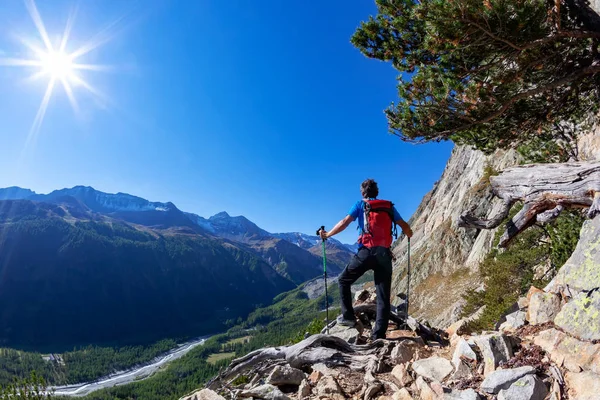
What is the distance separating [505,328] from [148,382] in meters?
212

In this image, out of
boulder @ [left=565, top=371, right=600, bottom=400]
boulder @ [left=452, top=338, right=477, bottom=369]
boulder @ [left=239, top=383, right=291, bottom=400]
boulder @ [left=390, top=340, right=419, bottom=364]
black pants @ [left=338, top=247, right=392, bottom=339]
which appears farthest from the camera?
black pants @ [left=338, top=247, right=392, bottom=339]

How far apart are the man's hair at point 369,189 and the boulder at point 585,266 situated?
374 centimetres

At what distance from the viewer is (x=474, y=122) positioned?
30.9ft

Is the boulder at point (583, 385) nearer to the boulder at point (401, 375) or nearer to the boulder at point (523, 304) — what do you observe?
the boulder at point (401, 375)

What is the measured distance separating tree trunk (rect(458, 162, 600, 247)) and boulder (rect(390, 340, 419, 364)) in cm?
325

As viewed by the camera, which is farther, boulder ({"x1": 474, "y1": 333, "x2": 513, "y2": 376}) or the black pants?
the black pants

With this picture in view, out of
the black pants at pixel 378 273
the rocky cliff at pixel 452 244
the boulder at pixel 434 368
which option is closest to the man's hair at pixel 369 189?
the black pants at pixel 378 273

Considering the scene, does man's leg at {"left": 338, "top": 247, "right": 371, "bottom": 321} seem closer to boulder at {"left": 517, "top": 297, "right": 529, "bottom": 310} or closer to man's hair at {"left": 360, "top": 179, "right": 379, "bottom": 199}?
man's hair at {"left": 360, "top": 179, "right": 379, "bottom": 199}

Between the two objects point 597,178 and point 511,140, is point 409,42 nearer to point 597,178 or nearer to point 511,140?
point 511,140

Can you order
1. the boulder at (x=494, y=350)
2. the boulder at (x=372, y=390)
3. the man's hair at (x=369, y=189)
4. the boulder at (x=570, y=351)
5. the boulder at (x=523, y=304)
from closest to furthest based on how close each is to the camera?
the boulder at (x=570, y=351), the boulder at (x=494, y=350), the boulder at (x=372, y=390), the boulder at (x=523, y=304), the man's hair at (x=369, y=189)

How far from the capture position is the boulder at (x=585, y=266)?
5109 mm

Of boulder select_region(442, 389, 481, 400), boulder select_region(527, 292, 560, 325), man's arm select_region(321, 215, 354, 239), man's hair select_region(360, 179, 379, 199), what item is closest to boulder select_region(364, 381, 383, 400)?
boulder select_region(442, 389, 481, 400)

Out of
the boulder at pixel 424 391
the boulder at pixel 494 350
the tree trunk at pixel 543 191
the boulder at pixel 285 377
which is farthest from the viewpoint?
the tree trunk at pixel 543 191

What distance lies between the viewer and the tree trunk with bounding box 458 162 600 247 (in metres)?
6.32
